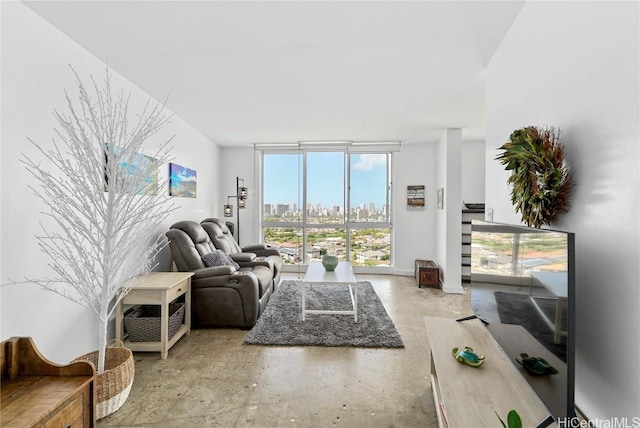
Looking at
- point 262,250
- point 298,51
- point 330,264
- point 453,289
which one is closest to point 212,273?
point 330,264

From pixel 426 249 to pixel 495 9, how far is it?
4.13 m

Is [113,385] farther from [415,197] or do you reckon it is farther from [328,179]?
[415,197]

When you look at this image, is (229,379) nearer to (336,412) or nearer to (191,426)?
(191,426)

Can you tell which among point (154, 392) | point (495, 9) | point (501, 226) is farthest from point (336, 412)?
point (495, 9)

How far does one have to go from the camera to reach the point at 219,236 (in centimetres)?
418

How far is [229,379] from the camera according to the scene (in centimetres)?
216

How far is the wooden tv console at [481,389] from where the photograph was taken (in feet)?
3.58

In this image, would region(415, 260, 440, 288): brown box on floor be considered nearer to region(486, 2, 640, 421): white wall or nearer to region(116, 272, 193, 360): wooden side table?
region(486, 2, 640, 421): white wall

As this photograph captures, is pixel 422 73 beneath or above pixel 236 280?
above

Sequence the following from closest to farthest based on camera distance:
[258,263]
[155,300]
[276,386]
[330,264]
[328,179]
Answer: [276,386]
[155,300]
[330,264]
[258,263]
[328,179]

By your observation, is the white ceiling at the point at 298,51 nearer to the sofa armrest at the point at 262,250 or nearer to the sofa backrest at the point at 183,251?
the sofa backrest at the point at 183,251

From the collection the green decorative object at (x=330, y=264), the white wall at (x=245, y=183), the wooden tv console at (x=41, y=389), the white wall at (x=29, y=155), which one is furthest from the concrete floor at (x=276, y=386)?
the white wall at (x=245, y=183)

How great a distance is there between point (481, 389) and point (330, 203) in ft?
14.4

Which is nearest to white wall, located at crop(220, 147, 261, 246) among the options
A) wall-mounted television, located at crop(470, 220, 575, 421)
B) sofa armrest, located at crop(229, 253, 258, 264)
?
sofa armrest, located at crop(229, 253, 258, 264)
